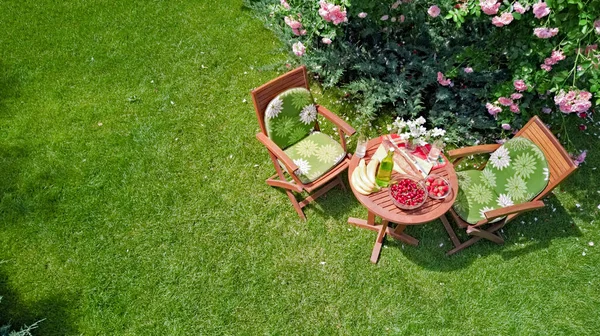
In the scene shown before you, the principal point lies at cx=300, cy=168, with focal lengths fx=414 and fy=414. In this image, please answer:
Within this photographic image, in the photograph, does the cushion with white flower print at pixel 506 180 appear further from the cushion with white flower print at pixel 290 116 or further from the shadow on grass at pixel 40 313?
the shadow on grass at pixel 40 313

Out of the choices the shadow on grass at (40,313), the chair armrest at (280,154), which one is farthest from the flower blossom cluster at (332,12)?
the shadow on grass at (40,313)

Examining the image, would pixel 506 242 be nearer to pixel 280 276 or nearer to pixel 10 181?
pixel 280 276

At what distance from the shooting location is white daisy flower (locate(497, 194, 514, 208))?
13.9ft

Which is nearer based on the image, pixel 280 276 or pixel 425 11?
pixel 280 276

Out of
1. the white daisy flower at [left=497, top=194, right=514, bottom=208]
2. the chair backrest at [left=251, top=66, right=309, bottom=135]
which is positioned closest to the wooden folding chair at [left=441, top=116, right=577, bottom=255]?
the white daisy flower at [left=497, top=194, right=514, bottom=208]

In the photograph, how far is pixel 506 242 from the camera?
181 inches

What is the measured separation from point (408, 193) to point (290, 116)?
1.51 meters

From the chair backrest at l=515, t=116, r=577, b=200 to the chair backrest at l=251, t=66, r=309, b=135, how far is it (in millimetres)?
2409

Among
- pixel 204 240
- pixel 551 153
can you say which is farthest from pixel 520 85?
pixel 204 240

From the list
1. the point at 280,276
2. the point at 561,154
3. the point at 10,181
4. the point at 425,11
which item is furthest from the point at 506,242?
the point at 10,181

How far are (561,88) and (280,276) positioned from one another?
352 centimetres

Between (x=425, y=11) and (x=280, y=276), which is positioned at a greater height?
(x=425, y=11)

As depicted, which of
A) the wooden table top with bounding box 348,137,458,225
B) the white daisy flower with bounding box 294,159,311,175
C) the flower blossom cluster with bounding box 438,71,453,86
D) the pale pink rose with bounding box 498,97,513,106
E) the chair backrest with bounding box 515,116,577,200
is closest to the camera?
the chair backrest with bounding box 515,116,577,200

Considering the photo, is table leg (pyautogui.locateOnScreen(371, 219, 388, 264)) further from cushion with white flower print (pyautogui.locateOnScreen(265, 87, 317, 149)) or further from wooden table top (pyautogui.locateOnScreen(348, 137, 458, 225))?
cushion with white flower print (pyautogui.locateOnScreen(265, 87, 317, 149))
